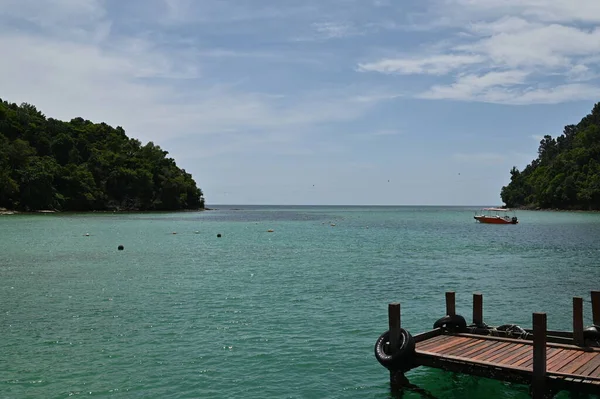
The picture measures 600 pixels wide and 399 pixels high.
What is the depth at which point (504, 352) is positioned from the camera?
13.2 m

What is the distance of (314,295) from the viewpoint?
85.8 ft

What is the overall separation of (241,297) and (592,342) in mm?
15589

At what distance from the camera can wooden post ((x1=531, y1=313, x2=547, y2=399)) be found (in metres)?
11.4

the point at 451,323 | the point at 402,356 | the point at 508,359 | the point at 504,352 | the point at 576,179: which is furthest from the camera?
the point at 576,179

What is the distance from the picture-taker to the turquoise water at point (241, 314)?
1384cm

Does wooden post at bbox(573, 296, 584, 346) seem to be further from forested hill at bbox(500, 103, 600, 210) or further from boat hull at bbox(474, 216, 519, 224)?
forested hill at bbox(500, 103, 600, 210)

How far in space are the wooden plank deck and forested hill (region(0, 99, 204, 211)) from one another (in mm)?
128110

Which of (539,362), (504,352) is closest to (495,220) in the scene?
(504,352)

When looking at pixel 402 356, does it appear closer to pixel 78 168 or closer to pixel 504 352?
pixel 504 352

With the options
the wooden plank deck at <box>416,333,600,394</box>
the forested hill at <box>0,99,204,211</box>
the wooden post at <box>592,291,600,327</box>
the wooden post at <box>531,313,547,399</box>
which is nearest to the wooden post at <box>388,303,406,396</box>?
the wooden plank deck at <box>416,333,600,394</box>

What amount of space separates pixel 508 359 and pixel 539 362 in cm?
114

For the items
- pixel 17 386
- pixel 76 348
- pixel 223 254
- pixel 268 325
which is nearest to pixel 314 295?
pixel 268 325

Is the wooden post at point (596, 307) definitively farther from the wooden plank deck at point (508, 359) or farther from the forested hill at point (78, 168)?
the forested hill at point (78, 168)

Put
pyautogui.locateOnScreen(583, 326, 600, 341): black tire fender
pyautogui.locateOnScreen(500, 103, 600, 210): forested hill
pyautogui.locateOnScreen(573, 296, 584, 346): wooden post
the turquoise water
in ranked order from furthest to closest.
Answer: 1. pyautogui.locateOnScreen(500, 103, 600, 210): forested hill
2. pyautogui.locateOnScreen(583, 326, 600, 341): black tire fender
3. pyautogui.locateOnScreen(573, 296, 584, 346): wooden post
4. the turquoise water
